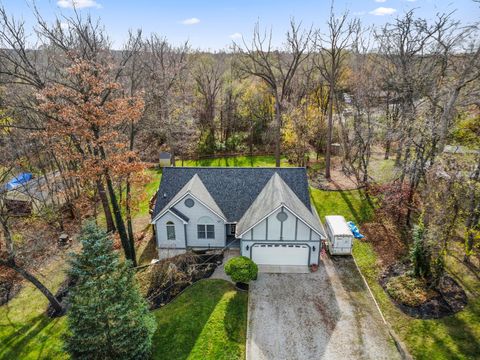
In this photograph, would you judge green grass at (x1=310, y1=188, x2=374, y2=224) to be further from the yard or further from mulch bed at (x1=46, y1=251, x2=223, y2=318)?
mulch bed at (x1=46, y1=251, x2=223, y2=318)

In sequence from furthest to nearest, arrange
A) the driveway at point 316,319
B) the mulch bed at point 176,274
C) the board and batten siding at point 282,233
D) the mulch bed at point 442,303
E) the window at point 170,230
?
the window at point 170,230 < the board and batten siding at point 282,233 < the mulch bed at point 176,274 < the mulch bed at point 442,303 < the driveway at point 316,319

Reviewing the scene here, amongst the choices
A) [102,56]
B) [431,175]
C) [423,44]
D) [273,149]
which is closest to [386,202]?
[431,175]

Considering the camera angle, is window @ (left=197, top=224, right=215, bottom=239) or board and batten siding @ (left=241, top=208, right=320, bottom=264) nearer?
board and batten siding @ (left=241, top=208, right=320, bottom=264)

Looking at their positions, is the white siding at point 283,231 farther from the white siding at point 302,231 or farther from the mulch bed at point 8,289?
the mulch bed at point 8,289

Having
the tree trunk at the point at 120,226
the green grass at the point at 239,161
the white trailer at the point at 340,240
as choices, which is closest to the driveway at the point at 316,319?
the white trailer at the point at 340,240

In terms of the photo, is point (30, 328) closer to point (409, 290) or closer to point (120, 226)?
point (120, 226)

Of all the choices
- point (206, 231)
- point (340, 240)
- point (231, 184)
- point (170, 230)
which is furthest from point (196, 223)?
point (340, 240)

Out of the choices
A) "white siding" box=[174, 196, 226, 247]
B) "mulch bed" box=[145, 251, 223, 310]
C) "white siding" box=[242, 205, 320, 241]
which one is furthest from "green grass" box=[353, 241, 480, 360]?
A: "mulch bed" box=[145, 251, 223, 310]
